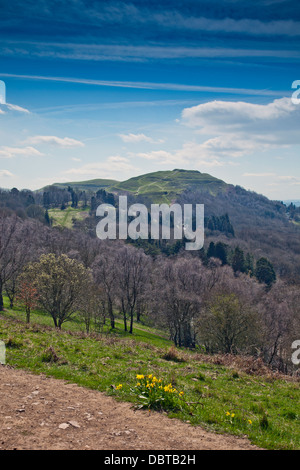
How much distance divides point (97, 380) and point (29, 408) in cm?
351

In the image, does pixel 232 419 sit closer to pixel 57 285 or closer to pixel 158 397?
pixel 158 397

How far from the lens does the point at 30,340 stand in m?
17.1

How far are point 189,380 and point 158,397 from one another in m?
4.23

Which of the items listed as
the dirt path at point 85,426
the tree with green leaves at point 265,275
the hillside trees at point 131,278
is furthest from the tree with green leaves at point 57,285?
the tree with green leaves at point 265,275

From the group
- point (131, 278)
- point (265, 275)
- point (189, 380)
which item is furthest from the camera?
point (265, 275)

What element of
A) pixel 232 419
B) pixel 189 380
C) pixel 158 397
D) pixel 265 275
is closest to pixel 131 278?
pixel 189 380

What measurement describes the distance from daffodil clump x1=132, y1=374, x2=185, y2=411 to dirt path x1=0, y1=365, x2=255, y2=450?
0.50 metres

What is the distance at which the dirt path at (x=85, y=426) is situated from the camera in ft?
24.8

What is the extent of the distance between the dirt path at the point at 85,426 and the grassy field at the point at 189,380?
740 millimetres

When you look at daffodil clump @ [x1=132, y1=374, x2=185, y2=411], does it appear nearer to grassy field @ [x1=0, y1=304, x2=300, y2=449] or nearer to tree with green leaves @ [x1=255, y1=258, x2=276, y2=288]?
grassy field @ [x1=0, y1=304, x2=300, y2=449]

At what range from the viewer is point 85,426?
8.48 m

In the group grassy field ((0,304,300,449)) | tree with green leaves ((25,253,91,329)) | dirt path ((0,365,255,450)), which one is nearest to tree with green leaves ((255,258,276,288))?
tree with green leaves ((25,253,91,329))

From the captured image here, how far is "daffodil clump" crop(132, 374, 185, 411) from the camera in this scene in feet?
33.1
